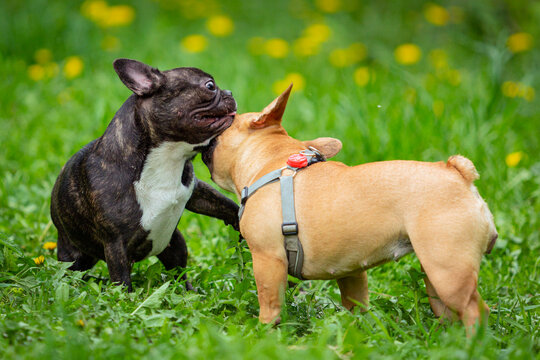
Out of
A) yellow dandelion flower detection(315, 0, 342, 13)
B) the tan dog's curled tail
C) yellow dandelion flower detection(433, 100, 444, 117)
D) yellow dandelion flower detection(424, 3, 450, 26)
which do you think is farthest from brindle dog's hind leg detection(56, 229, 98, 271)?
yellow dandelion flower detection(315, 0, 342, 13)

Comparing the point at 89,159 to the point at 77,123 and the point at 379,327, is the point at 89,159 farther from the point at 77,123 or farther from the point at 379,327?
the point at 77,123

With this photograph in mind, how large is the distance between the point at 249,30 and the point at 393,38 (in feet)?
7.40

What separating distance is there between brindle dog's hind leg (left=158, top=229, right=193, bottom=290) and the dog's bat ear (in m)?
0.88

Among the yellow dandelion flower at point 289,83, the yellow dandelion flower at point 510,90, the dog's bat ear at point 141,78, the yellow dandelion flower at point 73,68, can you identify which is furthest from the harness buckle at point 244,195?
the yellow dandelion flower at point 73,68

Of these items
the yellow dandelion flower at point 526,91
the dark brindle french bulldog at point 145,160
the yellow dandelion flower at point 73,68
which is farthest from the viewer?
the yellow dandelion flower at point 73,68

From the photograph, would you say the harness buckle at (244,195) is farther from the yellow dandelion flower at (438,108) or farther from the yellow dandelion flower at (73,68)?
the yellow dandelion flower at (73,68)

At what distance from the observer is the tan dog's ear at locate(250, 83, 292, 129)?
320 cm

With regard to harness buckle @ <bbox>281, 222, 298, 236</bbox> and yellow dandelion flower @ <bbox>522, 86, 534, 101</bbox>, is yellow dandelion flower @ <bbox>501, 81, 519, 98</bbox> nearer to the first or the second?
yellow dandelion flower @ <bbox>522, 86, 534, 101</bbox>

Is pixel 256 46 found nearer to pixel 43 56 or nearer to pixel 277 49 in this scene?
pixel 277 49

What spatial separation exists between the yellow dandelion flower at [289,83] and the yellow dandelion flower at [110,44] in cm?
223

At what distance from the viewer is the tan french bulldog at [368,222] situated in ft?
8.46

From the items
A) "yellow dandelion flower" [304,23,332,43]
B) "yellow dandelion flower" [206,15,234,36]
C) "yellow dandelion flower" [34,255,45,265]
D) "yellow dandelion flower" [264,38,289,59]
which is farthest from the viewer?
"yellow dandelion flower" [206,15,234,36]

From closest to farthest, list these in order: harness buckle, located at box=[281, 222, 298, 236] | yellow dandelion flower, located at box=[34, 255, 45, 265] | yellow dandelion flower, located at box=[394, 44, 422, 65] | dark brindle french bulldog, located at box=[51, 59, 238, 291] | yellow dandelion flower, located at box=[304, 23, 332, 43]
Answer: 1. harness buckle, located at box=[281, 222, 298, 236]
2. dark brindle french bulldog, located at box=[51, 59, 238, 291]
3. yellow dandelion flower, located at box=[34, 255, 45, 265]
4. yellow dandelion flower, located at box=[394, 44, 422, 65]
5. yellow dandelion flower, located at box=[304, 23, 332, 43]

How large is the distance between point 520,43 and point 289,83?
2.52 metres
